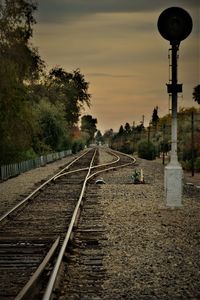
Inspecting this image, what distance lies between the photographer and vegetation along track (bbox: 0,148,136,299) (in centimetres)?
782

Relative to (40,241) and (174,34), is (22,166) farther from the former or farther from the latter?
(40,241)

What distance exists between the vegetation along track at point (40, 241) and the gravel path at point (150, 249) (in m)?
A: 0.37

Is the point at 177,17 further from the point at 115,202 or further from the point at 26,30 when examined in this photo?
the point at 26,30

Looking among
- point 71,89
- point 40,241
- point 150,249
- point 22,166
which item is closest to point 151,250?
point 150,249

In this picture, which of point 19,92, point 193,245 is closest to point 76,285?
point 193,245

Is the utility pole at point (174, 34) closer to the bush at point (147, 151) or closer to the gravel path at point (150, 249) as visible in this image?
the gravel path at point (150, 249)

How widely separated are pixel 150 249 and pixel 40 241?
Answer: 2.14 m

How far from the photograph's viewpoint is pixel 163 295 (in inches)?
299

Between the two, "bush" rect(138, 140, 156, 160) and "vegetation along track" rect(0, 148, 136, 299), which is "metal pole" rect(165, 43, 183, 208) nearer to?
"vegetation along track" rect(0, 148, 136, 299)

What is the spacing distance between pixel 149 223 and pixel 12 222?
332cm

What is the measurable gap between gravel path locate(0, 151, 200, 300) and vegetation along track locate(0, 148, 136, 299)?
369mm

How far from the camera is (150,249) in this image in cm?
1071

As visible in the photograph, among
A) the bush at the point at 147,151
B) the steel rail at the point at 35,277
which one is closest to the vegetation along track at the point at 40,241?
the steel rail at the point at 35,277

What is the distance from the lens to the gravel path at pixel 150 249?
26.1 feet
